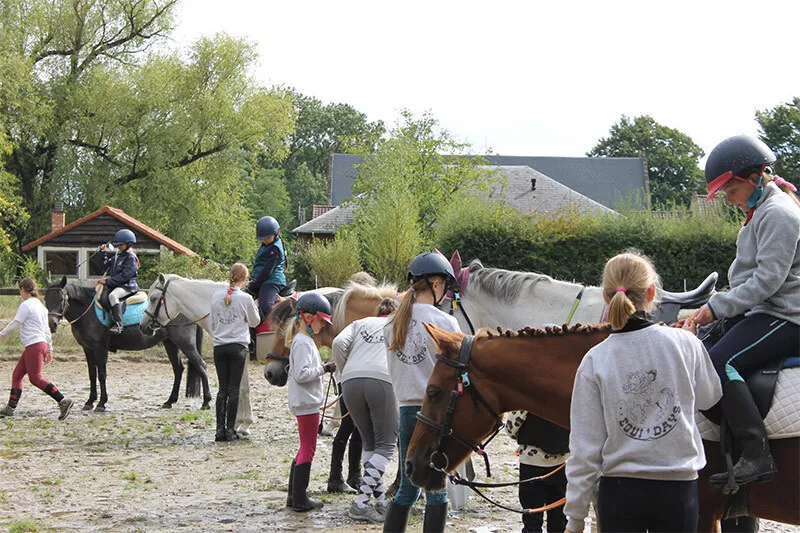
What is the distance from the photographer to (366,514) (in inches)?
273

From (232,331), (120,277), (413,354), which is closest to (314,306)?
(413,354)

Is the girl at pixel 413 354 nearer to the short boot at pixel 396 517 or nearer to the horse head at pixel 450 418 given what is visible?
the short boot at pixel 396 517

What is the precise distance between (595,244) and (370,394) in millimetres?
15381

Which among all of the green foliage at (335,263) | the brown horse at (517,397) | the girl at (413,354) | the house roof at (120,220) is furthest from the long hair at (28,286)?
the house roof at (120,220)

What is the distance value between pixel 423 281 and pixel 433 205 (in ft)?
97.9

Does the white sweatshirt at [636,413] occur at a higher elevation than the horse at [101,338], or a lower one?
higher

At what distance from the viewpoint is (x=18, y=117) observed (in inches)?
1437

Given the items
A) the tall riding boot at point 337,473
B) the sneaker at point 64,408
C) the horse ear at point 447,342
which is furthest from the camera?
the sneaker at point 64,408

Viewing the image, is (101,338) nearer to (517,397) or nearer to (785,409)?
(517,397)

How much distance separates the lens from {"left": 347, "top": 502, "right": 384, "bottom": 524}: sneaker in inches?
272

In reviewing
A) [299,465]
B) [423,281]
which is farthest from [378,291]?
[423,281]

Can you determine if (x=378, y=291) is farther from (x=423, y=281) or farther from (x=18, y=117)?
(x=18, y=117)

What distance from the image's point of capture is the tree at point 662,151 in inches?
2859

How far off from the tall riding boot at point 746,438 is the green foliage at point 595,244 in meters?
16.8
